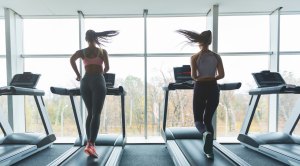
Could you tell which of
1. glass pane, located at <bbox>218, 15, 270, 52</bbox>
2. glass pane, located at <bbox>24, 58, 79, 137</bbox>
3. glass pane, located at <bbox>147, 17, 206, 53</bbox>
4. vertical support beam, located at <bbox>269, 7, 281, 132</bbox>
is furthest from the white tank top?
glass pane, located at <bbox>24, 58, 79, 137</bbox>

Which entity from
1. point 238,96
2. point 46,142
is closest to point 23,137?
point 46,142

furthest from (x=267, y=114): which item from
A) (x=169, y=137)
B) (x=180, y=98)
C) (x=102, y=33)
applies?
(x=102, y=33)

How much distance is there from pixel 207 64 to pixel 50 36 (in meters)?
4.14

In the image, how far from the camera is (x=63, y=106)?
496 cm

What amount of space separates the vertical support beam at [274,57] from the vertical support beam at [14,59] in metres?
5.89

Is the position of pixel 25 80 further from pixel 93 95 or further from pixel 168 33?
pixel 168 33

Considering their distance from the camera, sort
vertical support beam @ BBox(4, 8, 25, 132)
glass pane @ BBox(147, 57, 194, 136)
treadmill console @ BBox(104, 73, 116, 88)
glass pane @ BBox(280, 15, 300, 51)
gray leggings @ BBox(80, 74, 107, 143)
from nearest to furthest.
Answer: gray leggings @ BBox(80, 74, 107, 143), treadmill console @ BBox(104, 73, 116, 88), vertical support beam @ BBox(4, 8, 25, 132), glass pane @ BBox(280, 15, 300, 51), glass pane @ BBox(147, 57, 194, 136)

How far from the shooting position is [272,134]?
12.2 ft

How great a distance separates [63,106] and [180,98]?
284 centimetres

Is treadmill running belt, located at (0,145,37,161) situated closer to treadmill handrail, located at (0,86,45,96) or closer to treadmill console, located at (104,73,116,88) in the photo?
treadmill handrail, located at (0,86,45,96)

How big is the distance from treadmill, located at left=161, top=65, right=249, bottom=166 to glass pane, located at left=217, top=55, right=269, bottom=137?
1380 mm

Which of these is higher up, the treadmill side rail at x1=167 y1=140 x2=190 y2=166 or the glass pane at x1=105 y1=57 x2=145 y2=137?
the glass pane at x1=105 y1=57 x2=145 y2=137

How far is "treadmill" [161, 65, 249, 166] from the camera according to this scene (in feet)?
8.82

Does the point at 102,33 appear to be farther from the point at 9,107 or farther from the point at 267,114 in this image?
the point at 267,114
